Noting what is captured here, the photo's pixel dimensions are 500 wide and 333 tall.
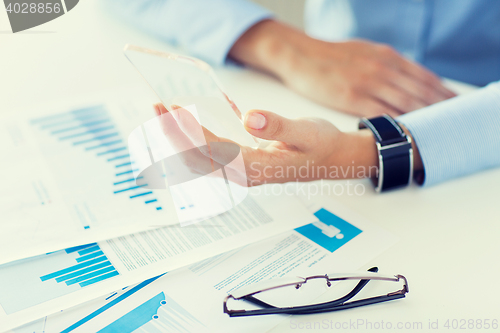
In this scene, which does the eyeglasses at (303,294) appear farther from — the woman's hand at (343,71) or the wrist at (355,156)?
the woman's hand at (343,71)

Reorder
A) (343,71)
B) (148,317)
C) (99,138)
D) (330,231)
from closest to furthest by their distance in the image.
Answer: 1. (148,317)
2. (330,231)
3. (99,138)
4. (343,71)

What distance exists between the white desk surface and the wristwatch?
16mm

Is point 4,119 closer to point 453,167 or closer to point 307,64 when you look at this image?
point 307,64

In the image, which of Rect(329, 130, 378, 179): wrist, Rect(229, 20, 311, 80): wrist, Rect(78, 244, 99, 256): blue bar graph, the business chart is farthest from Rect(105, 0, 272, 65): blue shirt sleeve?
Rect(78, 244, 99, 256): blue bar graph

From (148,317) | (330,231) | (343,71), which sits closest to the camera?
(148,317)

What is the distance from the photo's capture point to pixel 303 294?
0.38m

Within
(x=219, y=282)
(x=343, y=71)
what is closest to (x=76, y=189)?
(x=219, y=282)

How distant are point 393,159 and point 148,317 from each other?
337 mm

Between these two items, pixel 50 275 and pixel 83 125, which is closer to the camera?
pixel 50 275

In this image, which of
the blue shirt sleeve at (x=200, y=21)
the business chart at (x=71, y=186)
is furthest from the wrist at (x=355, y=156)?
the blue shirt sleeve at (x=200, y=21)

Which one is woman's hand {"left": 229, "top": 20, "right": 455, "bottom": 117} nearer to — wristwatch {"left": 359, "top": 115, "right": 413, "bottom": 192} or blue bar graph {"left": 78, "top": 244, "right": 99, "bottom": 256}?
wristwatch {"left": 359, "top": 115, "right": 413, "bottom": 192}

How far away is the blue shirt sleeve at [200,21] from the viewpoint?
0.78 meters

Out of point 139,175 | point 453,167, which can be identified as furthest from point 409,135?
point 139,175

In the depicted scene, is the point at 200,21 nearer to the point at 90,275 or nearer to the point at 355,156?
the point at 355,156
